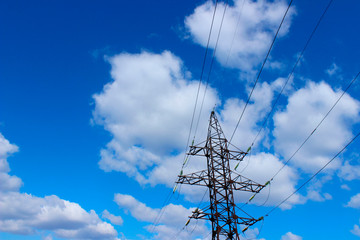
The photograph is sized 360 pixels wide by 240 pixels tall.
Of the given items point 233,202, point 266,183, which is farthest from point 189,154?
point 266,183

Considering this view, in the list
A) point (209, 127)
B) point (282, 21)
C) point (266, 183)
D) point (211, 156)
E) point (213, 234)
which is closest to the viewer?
point (282, 21)

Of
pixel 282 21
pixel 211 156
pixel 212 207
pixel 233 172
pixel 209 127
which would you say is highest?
pixel 209 127

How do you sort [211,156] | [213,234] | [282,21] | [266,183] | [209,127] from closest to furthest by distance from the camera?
[282,21], [213,234], [266,183], [211,156], [209,127]

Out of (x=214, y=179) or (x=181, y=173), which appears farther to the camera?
(x=181, y=173)

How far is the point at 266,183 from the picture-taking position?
74.5ft

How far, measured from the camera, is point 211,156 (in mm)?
24297

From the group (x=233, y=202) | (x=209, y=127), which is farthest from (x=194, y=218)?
(x=209, y=127)

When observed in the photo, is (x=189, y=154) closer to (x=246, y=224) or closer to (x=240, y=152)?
(x=240, y=152)

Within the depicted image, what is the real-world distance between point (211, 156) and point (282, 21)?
16.1 meters

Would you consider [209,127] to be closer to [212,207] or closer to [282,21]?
[212,207]

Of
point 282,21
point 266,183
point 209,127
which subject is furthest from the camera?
point 209,127

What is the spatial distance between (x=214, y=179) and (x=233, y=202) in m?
2.49

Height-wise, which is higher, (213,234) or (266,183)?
Answer: (266,183)

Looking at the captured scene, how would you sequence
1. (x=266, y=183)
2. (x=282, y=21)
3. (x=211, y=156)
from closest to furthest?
(x=282, y=21)
(x=266, y=183)
(x=211, y=156)
